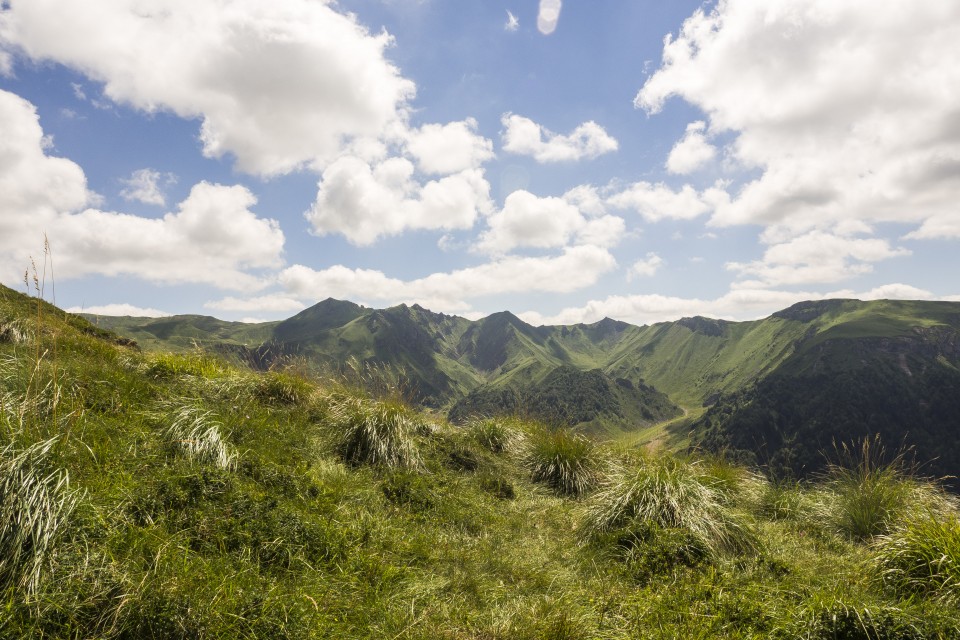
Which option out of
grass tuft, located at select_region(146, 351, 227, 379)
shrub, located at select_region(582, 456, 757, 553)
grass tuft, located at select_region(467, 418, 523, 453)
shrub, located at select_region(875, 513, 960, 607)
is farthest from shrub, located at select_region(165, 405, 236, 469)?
shrub, located at select_region(875, 513, 960, 607)

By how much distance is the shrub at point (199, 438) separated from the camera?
20.2 feet

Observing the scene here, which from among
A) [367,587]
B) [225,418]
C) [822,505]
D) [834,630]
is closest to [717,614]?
[834,630]

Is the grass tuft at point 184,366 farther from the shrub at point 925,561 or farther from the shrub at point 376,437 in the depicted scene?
the shrub at point 925,561

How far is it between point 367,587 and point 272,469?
2832 mm

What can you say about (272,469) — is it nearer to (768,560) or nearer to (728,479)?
(768,560)

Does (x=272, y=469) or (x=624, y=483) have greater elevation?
(x=272, y=469)

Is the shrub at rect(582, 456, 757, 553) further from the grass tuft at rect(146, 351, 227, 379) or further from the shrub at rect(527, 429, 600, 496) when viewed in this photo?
the grass tuft at rect(146, 351, 227, 379)

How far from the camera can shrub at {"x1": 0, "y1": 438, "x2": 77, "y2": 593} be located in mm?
3338

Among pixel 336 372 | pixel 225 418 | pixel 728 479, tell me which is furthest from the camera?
pixel 336 372

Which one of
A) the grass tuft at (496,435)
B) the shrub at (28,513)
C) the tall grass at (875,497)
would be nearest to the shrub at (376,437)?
the grass tuft at (496,435)

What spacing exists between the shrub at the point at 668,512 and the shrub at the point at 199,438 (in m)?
5.86

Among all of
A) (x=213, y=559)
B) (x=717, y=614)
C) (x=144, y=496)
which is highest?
(x=144, y=496)

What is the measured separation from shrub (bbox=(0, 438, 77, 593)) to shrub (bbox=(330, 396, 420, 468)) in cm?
514

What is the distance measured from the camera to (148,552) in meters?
3.94
